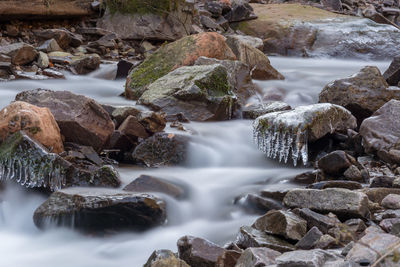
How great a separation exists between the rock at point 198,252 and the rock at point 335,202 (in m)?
0.95

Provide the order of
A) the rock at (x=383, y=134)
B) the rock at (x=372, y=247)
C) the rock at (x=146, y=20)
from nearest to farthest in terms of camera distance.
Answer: the rock at (x=372, y=247) < the rock at (x=383, y=134) < the rock at (x=146, y=20)

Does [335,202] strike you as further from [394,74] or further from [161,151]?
[394,74]

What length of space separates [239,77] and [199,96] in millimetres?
1253

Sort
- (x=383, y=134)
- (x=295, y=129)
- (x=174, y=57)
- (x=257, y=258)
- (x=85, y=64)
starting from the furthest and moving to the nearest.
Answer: (x=85, y=64) → (x=174, y=57) → (x=383, y=134) → (x=295, y=129) → (x=257, y=258)

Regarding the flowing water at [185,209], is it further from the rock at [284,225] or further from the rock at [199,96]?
the rock at [284,225]

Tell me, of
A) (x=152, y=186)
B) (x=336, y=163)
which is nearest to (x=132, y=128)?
(x=152, y=186)

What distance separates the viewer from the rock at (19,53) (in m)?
8.58

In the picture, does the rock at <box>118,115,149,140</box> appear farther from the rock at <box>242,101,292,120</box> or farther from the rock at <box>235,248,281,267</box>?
the rock at <box>235,248,281,267</box>

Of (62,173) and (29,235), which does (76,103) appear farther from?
(29,235)

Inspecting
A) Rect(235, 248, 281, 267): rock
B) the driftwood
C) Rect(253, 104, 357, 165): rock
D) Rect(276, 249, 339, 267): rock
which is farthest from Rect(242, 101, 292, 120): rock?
the driftwood

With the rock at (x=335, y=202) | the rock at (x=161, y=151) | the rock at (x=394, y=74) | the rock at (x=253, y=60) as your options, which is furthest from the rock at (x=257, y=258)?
the rock at (x=253, y=60)

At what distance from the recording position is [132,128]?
5273 mm

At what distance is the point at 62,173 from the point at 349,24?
11411 mm

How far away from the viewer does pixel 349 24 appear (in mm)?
13758
